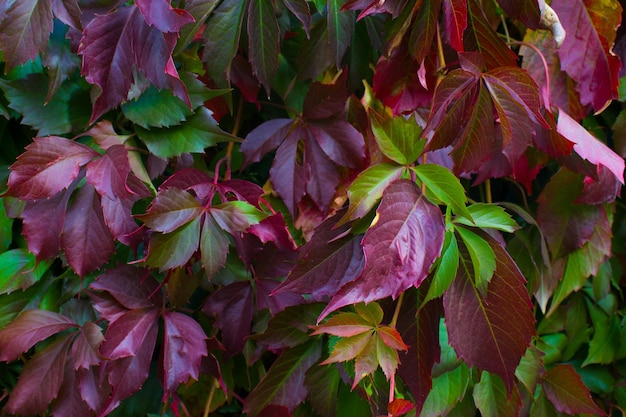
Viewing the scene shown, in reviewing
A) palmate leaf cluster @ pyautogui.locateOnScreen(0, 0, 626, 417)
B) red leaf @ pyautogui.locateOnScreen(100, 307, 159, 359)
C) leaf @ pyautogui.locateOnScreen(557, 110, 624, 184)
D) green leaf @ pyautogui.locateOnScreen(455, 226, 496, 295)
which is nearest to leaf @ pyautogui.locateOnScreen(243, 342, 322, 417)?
palmate leaf cluster @ pyautogui.locateOnScreen(0, 0, 626, 417)

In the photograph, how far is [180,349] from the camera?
68 centimetres

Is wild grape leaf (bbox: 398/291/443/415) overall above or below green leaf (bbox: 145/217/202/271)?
below

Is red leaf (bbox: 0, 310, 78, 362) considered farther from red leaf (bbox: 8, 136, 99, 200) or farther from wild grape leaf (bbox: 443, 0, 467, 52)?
wild grape leaf (bbox: 443, 0, 467, 52)

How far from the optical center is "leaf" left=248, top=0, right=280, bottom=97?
2.28ft

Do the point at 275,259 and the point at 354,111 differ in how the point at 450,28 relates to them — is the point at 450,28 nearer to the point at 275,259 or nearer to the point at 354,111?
the point at 354,111

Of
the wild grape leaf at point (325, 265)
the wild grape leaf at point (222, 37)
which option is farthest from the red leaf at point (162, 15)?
the wild grape leaf at point (325, 265)

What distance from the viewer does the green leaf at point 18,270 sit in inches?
30.0

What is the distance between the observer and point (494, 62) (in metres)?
0.69

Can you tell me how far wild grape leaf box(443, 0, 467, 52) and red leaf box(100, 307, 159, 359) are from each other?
453 mm

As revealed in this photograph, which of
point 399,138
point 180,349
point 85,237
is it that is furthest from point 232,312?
point 399,138

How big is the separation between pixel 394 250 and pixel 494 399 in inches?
14.0

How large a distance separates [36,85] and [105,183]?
0.68ft

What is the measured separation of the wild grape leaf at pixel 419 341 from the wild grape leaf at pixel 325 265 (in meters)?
0.09

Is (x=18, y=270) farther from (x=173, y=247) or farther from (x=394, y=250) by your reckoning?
(x=394, y=250)
